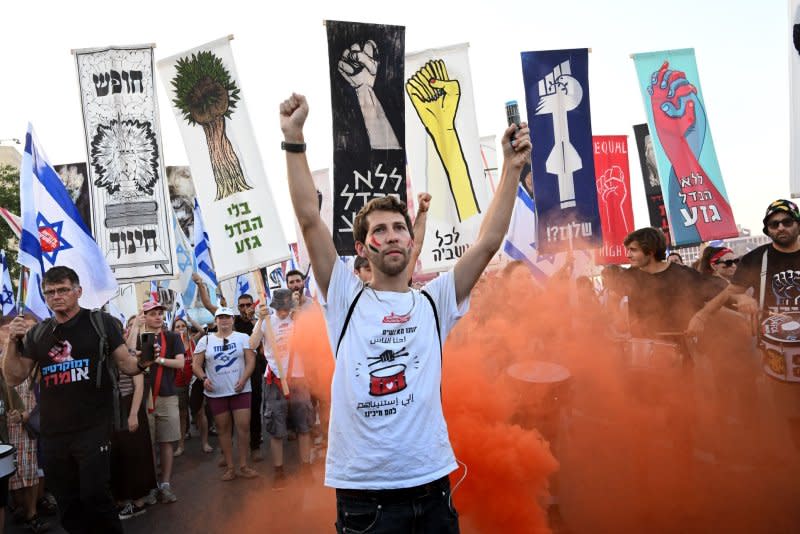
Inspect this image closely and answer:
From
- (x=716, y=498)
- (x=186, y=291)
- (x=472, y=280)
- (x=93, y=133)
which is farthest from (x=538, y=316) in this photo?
(x=186, y=291)

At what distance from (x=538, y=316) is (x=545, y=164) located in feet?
7.28

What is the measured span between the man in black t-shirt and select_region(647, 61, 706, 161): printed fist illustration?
7.89 meters

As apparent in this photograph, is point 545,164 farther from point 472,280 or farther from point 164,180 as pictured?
point 472,280

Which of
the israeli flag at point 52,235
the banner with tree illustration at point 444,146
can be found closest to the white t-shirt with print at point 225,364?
the israeli flag at point 52,235

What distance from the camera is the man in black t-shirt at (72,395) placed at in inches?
159

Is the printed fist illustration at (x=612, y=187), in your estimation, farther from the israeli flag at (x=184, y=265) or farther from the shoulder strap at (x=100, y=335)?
the shoulder strap at (x=100, y=335)

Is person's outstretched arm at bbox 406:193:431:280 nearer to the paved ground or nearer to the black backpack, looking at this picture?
the black backpack

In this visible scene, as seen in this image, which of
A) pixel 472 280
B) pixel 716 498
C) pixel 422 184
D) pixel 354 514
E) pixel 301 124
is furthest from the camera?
pixel 422 184

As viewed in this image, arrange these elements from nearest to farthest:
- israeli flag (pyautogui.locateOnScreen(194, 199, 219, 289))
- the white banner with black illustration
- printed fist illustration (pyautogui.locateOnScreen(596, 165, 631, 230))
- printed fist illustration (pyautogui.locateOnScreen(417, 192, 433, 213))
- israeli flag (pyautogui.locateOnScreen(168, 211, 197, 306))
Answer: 1. printed fist illustration (pyautogui.locateOnScreen(417, 192, 433, 213))
2. the white banner with black illustration
3. printed fist illustration (pyautogui.locateOnScreen(596, 165, 631, 230))
4. israeli flag (pyautogui.locateOnScreen(168, 211, 197, 306))
5. israeli flag (pyautogui.locateOnScreen(194, 199, 219, 289))

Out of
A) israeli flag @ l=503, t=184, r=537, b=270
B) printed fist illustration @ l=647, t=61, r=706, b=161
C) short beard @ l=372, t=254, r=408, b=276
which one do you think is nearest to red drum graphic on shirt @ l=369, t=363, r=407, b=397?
short beard @ l=372, t=254, r=408, b=276

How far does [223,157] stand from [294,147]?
5897 mm

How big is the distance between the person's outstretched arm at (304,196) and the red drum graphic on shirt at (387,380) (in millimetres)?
372

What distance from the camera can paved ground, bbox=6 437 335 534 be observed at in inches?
201

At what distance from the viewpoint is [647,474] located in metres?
4.91
